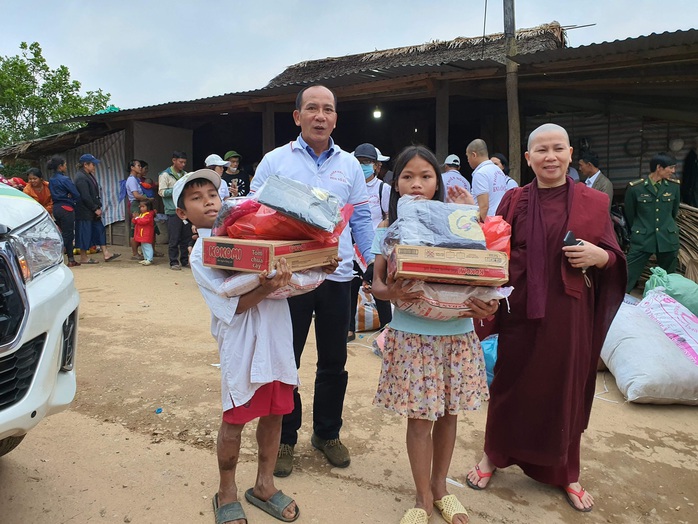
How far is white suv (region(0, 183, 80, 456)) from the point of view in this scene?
1674 mm

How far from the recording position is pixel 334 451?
2660 millimetres

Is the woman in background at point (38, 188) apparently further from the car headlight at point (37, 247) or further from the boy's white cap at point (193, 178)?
the boy's white cap at point (193, 178)

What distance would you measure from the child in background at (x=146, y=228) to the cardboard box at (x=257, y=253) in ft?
25.2

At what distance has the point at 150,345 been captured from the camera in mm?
4492

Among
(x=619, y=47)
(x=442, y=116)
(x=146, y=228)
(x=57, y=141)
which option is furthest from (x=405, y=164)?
(x=57, y=141)

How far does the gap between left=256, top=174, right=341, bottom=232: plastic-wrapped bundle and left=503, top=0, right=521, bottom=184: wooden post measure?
527cm

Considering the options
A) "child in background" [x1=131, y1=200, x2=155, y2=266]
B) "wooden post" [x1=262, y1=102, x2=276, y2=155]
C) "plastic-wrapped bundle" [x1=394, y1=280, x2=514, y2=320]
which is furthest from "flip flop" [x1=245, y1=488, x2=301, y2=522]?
"wooden post" [x1=262, y1=102, x2=276, y2=155]

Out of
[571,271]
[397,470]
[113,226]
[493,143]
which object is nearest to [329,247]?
[571,271]

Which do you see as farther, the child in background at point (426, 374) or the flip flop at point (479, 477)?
the flip flop at point (479, 477)

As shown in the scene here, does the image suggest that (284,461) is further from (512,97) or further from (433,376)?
(512,97)

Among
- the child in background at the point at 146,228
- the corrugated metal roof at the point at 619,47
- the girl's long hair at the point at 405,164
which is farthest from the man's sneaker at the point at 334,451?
the child in background at the point at 146,228

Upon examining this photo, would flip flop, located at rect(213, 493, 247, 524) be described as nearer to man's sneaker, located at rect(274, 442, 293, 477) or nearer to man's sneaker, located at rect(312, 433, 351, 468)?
man's sneaker, located at rect(274, 442, 293, 477)

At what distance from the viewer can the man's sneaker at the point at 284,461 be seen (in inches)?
98.2

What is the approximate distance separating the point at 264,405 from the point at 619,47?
5.55m
